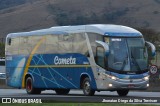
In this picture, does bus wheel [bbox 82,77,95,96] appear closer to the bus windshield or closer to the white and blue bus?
the white and blue bus

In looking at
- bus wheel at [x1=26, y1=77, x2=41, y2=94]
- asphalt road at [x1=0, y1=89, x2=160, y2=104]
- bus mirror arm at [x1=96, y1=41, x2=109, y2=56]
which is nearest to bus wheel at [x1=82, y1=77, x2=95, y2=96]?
asphalt road at [x1=0, y1=89, x2=160, y2=104]

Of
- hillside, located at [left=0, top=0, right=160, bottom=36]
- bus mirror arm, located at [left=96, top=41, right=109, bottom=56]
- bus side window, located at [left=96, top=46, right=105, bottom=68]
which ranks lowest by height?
hillside, located at [left=0, top=0, right=160, bottom=36]

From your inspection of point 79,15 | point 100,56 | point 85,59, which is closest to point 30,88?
point 85,59

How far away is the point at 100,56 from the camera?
31.7 m

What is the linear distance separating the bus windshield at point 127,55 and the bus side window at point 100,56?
296mm

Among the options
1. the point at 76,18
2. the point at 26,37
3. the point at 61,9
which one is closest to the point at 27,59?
the point at 26,37

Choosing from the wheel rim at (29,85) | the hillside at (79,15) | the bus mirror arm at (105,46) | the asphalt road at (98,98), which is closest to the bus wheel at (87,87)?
the asphalt road at (98,98)

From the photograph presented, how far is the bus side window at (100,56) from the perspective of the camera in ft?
104

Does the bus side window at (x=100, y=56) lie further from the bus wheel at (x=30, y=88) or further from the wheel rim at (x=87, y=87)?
the bus wheel at (x=30, y=88)

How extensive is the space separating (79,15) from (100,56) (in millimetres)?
150240

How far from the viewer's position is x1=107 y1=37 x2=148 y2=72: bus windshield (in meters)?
31.5

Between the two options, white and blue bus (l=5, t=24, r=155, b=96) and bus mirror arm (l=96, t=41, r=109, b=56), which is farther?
white and blue bus (l=5, t=24, r=155, b=96)

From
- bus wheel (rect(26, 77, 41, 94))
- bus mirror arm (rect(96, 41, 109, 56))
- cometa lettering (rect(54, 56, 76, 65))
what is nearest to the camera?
bus mirror arm (rect(96, 41, 109, 56))

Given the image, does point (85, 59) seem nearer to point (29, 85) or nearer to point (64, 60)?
point (64, 60)
